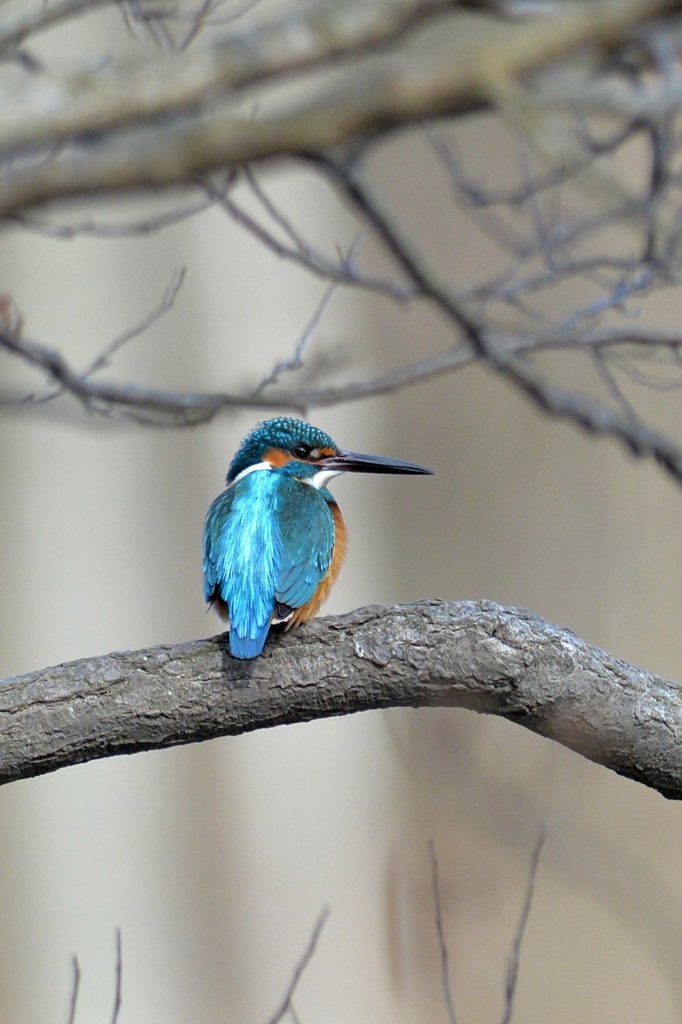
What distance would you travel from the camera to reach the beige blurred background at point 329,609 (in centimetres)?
504

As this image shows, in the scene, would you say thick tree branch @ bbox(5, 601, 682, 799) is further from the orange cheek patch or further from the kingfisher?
the orange cheek patch

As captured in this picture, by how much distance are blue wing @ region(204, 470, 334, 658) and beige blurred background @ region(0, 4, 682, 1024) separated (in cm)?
259

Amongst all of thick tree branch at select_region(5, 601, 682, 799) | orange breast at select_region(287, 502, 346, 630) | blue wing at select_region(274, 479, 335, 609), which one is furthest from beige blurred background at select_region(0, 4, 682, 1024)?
thick tree branch at select_region(5, 601, 682, 799)

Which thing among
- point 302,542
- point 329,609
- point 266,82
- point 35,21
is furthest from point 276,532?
point 329,609

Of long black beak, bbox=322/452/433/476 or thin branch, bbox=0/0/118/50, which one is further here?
long black beak, bbox=322/452/433/476

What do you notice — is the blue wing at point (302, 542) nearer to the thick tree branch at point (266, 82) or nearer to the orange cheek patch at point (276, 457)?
the orange cheek patch at point (276, 457)

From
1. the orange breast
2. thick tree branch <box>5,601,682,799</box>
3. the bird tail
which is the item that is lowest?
thick tree branch <box>5,601,682,799</box>

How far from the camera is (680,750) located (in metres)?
2.02

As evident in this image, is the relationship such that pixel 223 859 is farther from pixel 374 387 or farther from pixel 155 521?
pixel 374 387

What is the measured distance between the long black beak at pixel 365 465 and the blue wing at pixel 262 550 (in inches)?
7.5

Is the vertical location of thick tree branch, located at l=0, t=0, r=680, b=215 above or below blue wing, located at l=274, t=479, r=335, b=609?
below

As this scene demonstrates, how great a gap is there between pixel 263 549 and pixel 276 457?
1.81 ft

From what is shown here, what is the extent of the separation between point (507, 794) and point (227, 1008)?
2589 mm

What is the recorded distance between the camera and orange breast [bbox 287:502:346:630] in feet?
7.46
